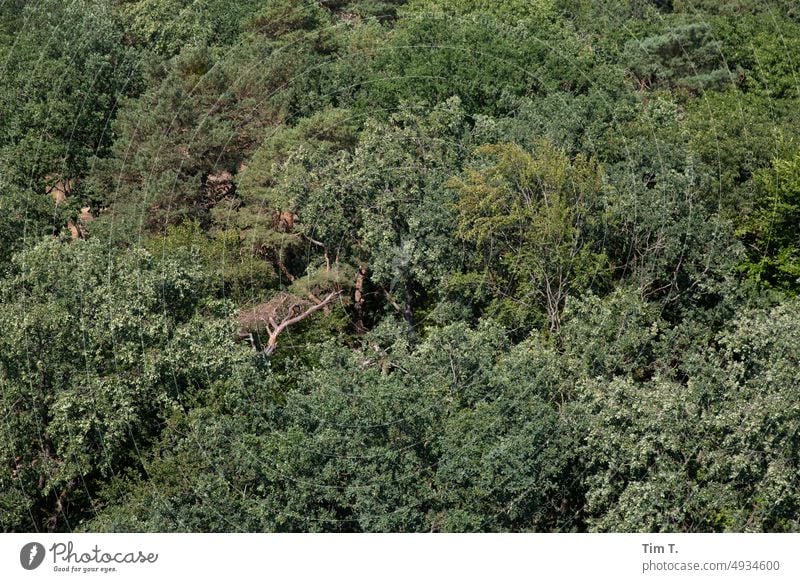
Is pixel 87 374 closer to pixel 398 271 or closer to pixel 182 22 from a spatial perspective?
pixel 398 271

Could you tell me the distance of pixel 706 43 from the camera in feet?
198

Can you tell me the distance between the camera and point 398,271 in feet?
143

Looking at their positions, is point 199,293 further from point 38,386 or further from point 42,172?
point 42,172

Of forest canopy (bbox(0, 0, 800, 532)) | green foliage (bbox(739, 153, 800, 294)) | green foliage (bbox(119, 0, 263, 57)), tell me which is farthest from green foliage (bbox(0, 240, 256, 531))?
green foliage (bbox(119, 0, 263, 57))

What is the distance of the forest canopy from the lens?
33.9 m

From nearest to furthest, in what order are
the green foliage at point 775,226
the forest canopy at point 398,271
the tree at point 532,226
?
the forest canopy at point 398,271
the tree at point 532,226
the green foliage at point 775,226

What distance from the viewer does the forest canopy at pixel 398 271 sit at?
111ft

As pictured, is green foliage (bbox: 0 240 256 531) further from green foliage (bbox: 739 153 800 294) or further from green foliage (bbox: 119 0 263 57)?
green foliage (bbox: 119 0 263 57)

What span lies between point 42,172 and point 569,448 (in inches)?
890

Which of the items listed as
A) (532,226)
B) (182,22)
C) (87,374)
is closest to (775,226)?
(532,226)

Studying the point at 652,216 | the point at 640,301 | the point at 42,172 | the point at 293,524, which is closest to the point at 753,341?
the point at 640,301
